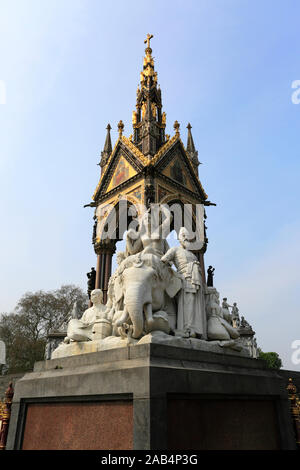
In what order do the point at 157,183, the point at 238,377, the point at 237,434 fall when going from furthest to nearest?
1. the point at 157,183
2. the point at 238,377
3. the point at 237,434

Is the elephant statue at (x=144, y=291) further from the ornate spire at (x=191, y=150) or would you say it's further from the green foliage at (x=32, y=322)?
the green foliage at (x=32, y=322)

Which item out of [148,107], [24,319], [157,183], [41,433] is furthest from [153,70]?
[41,433]

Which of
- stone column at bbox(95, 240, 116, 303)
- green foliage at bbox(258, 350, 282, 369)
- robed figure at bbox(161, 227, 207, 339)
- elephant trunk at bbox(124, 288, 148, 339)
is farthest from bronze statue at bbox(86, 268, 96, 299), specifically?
green foliage at bbox(258, 350, 282, 369)

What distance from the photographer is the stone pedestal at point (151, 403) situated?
3.37 metres

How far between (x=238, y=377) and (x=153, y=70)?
33.5 metres

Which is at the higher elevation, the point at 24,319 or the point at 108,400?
the point at 24,319

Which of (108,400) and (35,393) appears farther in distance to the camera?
(35,393)

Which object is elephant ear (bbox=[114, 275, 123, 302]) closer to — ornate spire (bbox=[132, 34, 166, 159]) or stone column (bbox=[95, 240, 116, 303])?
stone column (bbox=[95, 240, 116, 303])

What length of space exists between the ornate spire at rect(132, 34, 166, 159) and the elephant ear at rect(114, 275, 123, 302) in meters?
20.7

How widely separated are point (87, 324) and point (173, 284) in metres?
1.56

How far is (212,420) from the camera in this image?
151 inches
